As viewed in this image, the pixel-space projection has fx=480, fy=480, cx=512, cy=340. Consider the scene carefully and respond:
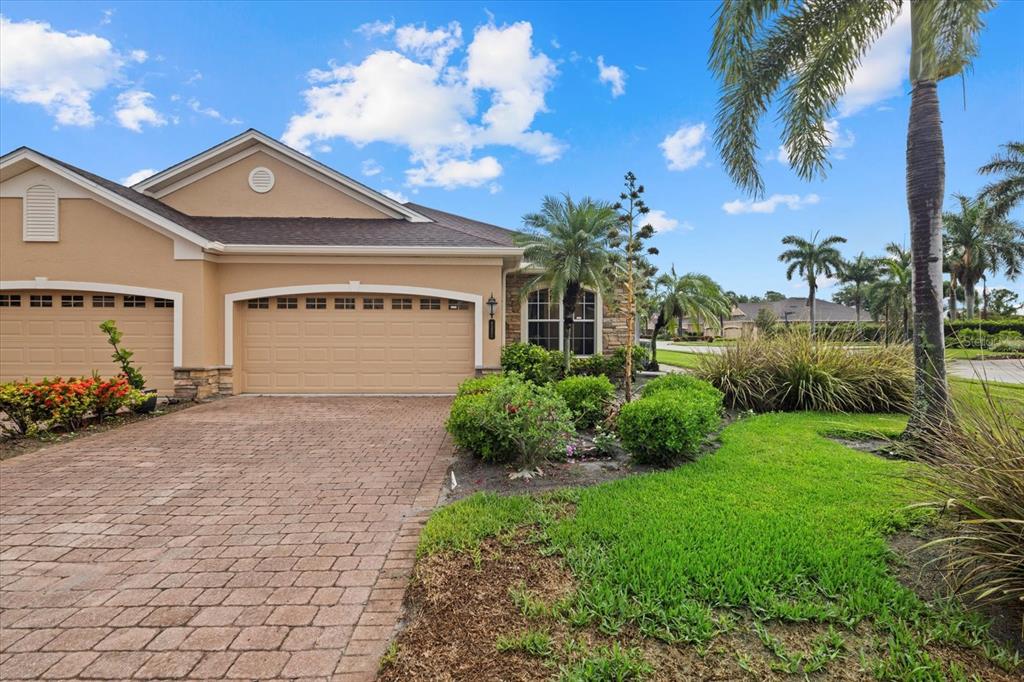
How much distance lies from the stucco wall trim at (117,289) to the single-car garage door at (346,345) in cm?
125

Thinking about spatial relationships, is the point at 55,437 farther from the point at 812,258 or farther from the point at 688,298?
the point at 812,258

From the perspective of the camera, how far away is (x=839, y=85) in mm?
7520

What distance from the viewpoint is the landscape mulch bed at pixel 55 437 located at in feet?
21.7

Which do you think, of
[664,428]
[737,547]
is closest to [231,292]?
[664,428]

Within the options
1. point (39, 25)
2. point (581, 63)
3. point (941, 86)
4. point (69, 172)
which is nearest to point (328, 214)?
point (69, 172)

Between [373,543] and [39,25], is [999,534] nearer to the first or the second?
[373,543]

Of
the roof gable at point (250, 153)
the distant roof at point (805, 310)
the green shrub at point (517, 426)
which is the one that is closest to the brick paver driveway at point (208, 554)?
the green shrub at point (517, 426)

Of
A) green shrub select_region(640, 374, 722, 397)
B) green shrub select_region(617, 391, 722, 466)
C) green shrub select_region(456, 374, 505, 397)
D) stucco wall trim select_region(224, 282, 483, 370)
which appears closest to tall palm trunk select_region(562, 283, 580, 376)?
stucco wall trim select_region(224, 282, 483, 370)

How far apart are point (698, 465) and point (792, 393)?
477 centimetres

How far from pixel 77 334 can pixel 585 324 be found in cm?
1261

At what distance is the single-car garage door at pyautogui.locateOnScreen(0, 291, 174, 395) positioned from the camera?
35.6 ft

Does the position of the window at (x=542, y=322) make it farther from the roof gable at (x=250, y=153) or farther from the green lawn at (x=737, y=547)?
the green lawn at (x=737, y=547)

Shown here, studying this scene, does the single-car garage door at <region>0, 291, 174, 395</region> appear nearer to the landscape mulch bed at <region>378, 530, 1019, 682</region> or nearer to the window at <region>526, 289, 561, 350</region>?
the window at <region>526, 289, 561, 350</region>

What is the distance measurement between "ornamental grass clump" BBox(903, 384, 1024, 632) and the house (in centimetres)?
906
